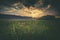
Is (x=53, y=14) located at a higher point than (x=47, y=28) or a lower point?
higher

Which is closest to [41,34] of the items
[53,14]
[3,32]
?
[53,14]

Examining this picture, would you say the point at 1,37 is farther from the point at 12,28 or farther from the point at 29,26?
the point at 29,26

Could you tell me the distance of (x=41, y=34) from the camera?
23.1ft

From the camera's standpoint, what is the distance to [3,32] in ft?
22.6

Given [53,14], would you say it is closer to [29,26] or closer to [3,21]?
[29,26]

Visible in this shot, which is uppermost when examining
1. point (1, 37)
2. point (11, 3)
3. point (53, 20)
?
point (11, 3)

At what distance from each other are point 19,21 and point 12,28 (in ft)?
1.07

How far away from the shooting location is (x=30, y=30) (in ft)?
23.0

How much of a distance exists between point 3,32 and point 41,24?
1.26m

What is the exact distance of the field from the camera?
22.7 ft

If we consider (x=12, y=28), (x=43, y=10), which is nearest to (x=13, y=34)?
(x=12, y=28)

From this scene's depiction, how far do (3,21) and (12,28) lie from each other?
1.21 ft

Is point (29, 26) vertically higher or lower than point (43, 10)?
lower

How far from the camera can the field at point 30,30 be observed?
6914 millimetres
